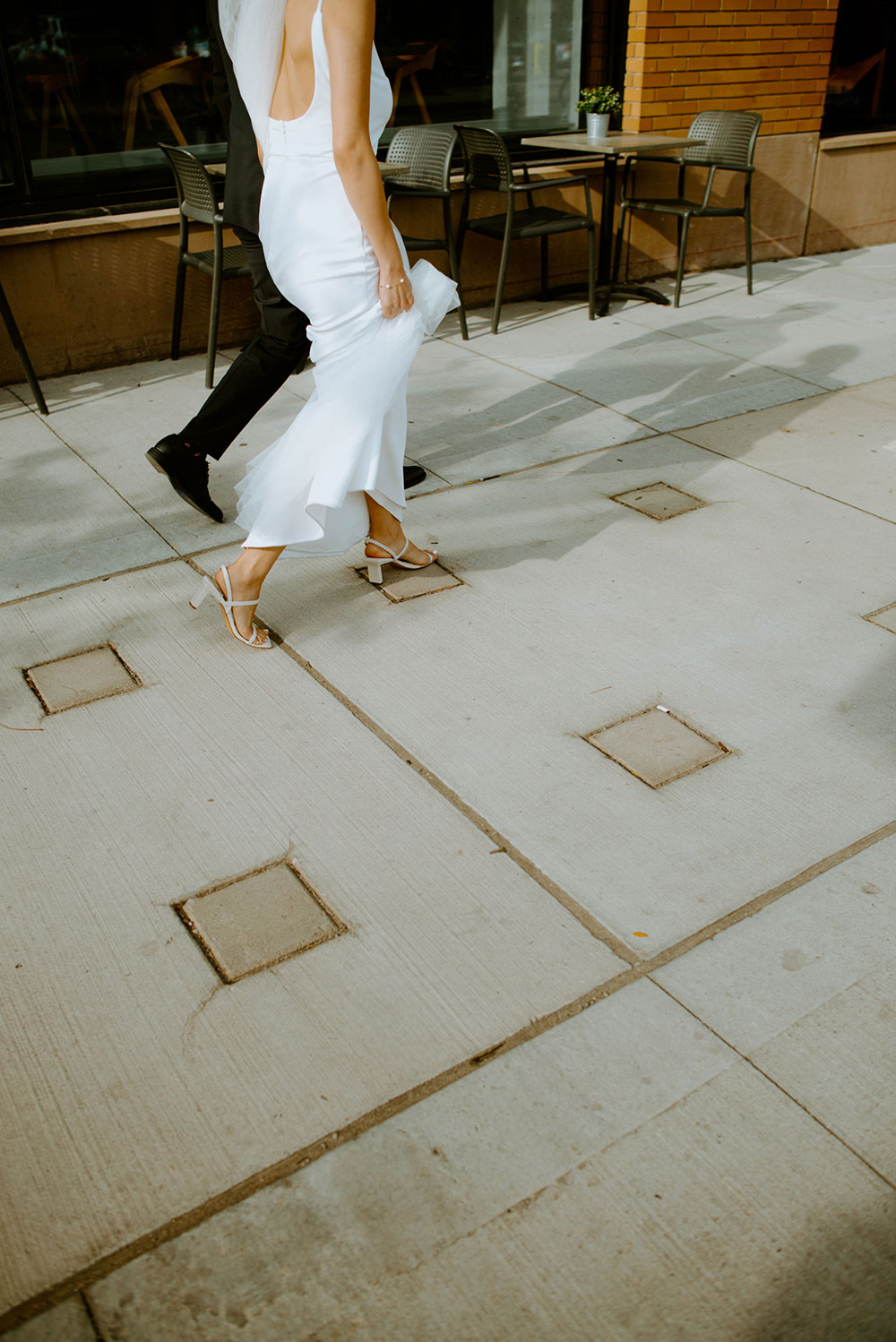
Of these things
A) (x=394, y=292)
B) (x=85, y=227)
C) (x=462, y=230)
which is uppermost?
(x=394, y=292)

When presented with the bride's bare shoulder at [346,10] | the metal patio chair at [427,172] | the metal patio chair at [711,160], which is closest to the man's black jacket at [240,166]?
the bride's bare shoulder at [346,10]

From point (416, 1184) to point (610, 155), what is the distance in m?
6.35

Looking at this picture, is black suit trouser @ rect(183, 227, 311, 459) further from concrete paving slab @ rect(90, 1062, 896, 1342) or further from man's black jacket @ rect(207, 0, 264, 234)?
concrete paving slab @ rect(90, 1062, 896, 1342)

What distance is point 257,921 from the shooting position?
215cm

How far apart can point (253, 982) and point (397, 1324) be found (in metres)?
0.71

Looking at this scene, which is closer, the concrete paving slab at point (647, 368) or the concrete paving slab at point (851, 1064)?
the concrete paving slab at point (851, 1064)

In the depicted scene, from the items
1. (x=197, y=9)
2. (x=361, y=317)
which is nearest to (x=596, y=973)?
(x=361, y=317)

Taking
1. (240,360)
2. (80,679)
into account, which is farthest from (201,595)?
(240,360)

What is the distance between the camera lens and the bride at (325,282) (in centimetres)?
265

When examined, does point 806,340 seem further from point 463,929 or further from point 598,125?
point 463,929

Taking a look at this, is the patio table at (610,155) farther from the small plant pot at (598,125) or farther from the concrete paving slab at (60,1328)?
the concrete paving slab at (60,1328)

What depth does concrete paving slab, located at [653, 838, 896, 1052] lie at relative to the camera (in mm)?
1916

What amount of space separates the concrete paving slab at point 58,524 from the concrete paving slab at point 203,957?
28.9 inches

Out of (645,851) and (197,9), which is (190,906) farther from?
(197,9)
